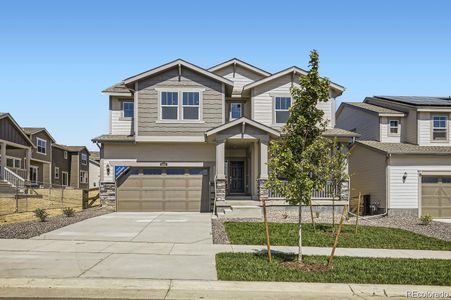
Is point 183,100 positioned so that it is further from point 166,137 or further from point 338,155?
point 338,155

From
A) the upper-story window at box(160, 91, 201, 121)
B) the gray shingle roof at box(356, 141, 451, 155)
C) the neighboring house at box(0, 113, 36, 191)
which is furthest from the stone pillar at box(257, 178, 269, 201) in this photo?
the neighboring house at box(0, 113, 36, 191)

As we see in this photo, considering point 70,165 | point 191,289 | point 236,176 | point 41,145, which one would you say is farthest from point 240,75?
point 70,165

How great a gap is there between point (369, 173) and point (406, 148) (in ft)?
8.47

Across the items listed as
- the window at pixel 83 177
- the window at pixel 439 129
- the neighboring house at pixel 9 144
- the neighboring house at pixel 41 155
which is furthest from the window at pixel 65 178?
the window at pixel 439 129

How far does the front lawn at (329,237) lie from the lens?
1371cm

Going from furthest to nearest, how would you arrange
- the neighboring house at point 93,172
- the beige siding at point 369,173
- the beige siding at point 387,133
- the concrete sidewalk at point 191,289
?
the neighboring house at point 93,172
the beige siding at point 387,133
the beige siding at point 369,173
the concrete sidewalk at point 191,289

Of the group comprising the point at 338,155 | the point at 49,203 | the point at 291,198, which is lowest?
the point at 49,203

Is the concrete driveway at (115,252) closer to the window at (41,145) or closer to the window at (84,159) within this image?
the window at (41,145)

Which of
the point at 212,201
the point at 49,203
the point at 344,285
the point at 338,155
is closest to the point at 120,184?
the point at 212,201

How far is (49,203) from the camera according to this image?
94.5 feet

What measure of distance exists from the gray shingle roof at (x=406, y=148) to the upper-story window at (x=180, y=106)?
32.6ft

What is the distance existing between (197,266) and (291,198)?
105 inches

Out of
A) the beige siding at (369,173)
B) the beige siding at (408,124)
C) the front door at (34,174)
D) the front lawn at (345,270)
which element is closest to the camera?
the front lawn at (345,270)

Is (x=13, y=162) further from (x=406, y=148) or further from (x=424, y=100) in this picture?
(x=424, y=100)
